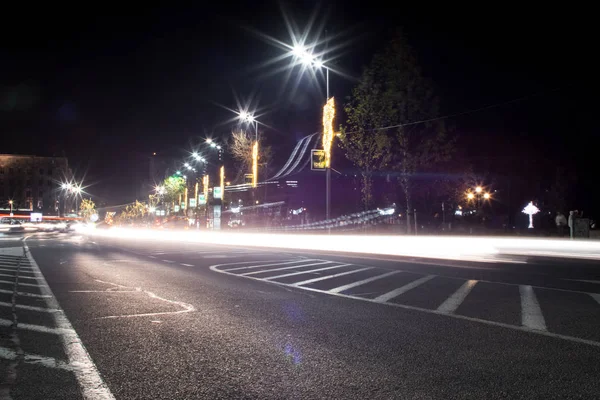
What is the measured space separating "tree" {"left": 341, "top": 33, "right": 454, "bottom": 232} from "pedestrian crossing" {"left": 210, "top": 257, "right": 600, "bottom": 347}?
1901 cm

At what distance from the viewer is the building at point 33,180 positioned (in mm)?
134125

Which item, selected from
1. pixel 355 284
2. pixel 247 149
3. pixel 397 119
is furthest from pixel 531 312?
pixel 247 149

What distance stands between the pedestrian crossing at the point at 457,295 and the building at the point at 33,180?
459 ft

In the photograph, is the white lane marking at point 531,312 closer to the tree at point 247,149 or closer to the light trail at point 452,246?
the light trail at point 452,246

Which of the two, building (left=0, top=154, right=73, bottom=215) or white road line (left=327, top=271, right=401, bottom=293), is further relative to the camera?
building (left=0, top=154, right=73, bottom=215)

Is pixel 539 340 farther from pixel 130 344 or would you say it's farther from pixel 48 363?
pixel 48 363

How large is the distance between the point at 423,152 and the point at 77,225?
45.8m

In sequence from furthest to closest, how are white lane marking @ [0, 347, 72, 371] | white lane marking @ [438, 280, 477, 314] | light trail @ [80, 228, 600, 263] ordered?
1. light trail @ [80, 228, 600, 263]
2. white lane marking @ [438, 280, 477, 314]
3. white lane marking @ [0, 347, 72, 371]

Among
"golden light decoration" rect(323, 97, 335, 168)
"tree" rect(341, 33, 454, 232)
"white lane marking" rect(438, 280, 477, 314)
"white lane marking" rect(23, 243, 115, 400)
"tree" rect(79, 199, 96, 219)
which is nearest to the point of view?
"white lane marking" rect(23, 243, 115, 400)

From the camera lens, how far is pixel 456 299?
8617mm

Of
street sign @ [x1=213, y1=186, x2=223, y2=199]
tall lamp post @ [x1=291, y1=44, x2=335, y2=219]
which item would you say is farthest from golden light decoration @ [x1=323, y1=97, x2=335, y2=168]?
street sign @ [x1=213, y1=186, x2=223, y2=199]

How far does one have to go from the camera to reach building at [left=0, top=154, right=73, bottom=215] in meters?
134

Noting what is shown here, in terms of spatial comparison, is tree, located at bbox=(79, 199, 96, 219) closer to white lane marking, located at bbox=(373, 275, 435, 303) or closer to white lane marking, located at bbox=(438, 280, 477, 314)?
white lane marking, located at bbox=(373, 275, 435, 303)

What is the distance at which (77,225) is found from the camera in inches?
2283
